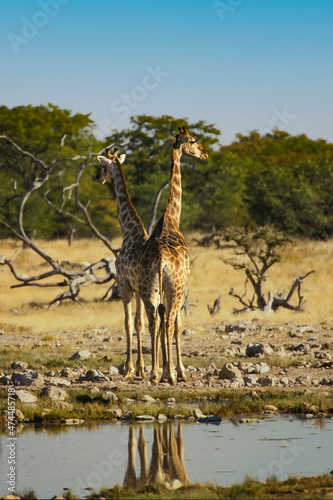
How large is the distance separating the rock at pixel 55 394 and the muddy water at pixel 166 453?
3.51 feet

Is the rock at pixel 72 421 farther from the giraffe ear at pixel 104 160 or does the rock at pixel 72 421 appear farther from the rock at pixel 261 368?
the giraffe ear at pixel 104 160

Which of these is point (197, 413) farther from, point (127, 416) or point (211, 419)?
point (127, 416)

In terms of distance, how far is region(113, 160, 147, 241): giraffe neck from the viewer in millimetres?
11055

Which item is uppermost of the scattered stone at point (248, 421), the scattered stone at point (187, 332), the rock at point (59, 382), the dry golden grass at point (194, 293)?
the dry golden grass at point (194, 293)

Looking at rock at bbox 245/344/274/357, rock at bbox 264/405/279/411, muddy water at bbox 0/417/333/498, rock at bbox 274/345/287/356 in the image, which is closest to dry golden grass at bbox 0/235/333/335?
rock at bbox 274/345/287/356

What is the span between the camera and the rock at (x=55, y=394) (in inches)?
351

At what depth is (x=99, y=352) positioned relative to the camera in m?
13.5

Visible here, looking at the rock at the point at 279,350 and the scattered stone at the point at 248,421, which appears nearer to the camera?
the scattered stone at the point at 248,421

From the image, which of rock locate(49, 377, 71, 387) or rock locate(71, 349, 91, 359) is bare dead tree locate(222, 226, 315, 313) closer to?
rock locate(71, 349, 91, 359)

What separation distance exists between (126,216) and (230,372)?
2877 mm

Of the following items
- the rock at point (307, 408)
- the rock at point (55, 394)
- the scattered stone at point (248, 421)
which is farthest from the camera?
the rock at point (55, 394)

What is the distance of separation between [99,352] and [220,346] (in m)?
2.24

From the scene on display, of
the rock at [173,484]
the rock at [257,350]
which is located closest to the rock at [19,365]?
the rock at [257,350]

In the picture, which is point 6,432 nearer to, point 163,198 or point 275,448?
point 275,448
